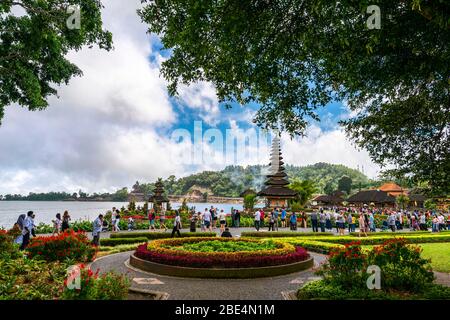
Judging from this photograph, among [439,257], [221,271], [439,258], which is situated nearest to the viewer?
[221,271]

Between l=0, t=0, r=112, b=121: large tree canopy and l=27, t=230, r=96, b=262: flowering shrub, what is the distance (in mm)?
6824

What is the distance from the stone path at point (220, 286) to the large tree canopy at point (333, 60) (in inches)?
177

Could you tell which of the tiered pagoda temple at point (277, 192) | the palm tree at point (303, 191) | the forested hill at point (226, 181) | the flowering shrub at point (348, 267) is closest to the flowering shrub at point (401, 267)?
the flowering shrub at point (348, 267)

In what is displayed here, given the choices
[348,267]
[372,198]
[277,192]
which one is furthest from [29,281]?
[372,198]

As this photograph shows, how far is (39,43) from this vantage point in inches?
536

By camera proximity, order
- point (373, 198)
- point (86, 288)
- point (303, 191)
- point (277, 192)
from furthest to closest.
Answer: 1. point (373, 198)
2. point (303, 191)
3. point (277, 192)
4. point (86, 288)

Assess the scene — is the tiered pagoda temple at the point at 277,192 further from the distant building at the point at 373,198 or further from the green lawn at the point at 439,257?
the green lawn at the point at 439,257

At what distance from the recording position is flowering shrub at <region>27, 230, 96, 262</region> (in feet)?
37.3

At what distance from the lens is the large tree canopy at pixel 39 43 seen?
1298cm

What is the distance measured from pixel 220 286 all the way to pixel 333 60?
647 cm

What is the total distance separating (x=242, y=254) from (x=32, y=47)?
41.8 feet

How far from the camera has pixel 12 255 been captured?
35.9 ft

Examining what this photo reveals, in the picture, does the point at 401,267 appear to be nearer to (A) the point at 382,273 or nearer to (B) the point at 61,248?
(A) the point at 382,273

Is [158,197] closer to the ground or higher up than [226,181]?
closer to the ground
